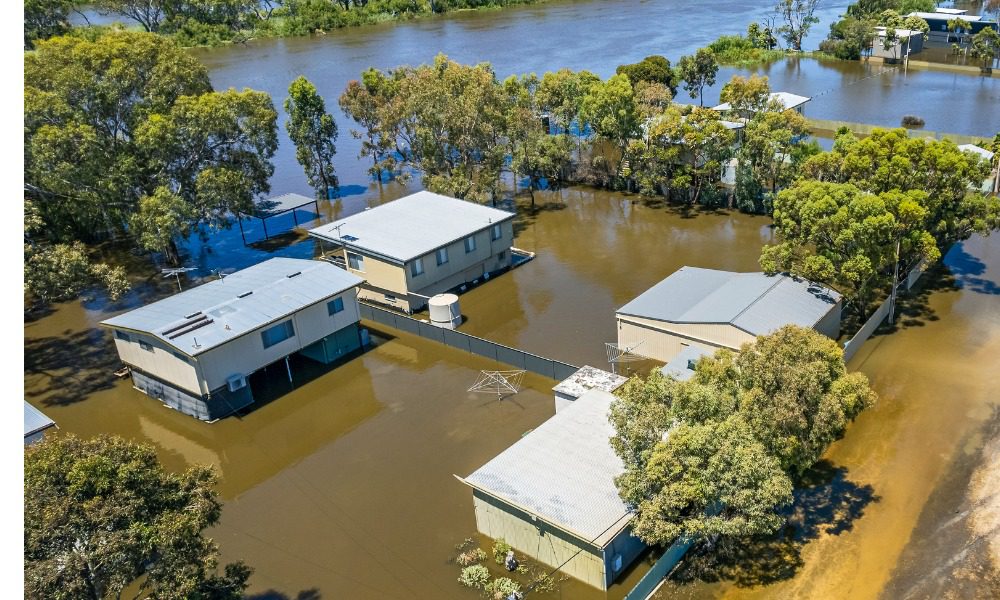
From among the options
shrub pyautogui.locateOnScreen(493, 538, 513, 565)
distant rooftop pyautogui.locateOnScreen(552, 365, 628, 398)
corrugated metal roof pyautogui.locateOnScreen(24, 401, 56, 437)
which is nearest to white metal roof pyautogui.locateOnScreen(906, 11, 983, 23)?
distant rooftop pyautogui.locateOnScreen(552, 365, 628, 398)

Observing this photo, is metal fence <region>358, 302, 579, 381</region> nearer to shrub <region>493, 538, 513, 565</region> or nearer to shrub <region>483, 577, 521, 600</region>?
shrub <region>493, 538, 513, 565</region>

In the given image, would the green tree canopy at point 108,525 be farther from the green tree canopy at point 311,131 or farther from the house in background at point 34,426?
the green tree canopy at point 311,131

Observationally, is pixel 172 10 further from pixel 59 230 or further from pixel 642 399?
pixel 642 399

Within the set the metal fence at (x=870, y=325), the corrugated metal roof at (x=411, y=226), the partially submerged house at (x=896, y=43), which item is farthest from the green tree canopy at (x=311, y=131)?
the partially submerged house at (x=896, y=43)

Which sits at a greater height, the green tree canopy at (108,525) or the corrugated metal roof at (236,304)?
the green tree canopy at (108,525)

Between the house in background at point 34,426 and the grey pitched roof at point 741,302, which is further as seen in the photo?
the grey pitched roof at point 741,302

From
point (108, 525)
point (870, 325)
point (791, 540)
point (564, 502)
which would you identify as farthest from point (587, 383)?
point (108, 525)
